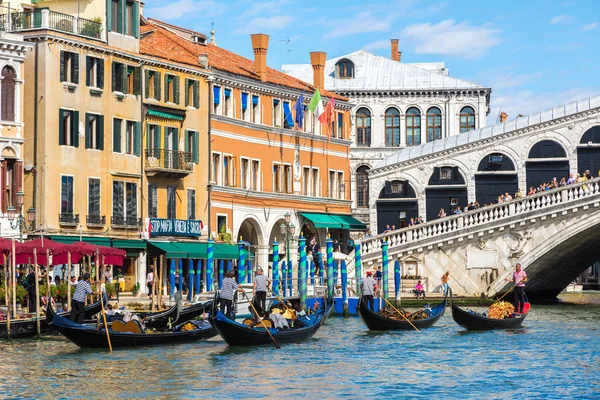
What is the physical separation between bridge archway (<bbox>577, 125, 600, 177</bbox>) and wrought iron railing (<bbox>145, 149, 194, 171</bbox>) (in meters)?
13.5

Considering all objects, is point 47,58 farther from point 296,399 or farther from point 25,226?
point 296,399

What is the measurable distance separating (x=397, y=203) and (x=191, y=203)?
10481 mm

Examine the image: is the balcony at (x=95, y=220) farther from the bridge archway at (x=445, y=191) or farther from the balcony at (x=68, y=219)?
the bridge archway at (x=445, y=191)

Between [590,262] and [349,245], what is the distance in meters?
7.86

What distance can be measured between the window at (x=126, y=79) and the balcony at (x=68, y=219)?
367 centimetres

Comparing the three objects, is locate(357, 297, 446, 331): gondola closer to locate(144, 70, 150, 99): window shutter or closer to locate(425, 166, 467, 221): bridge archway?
locate(144, 70, 150, 99): window shutter

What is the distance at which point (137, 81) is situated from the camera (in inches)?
1505

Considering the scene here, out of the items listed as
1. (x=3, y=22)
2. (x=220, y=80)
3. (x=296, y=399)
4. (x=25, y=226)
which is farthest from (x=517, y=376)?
(x=220, y=80)

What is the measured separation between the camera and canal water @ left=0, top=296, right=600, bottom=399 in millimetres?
20344

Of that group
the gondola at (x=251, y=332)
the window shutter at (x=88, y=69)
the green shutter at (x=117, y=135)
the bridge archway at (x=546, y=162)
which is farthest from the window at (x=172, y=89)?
the gondola at (x=251, y=332)

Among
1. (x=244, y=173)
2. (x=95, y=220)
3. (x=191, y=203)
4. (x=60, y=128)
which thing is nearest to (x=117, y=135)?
(x=60, y=128)

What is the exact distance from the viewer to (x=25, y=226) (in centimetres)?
3438

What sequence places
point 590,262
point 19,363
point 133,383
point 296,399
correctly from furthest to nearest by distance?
point 590,262 → point 19,363 → point 133,383 → point 296,399

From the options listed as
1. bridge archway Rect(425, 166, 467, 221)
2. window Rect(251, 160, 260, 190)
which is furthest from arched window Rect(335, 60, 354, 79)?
window Rect(251, 160, 260, 190)
